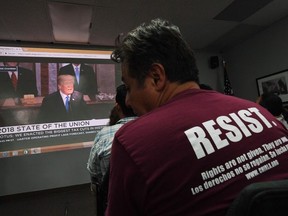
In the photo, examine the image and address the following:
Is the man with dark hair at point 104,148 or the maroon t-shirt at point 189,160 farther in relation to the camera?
the man with dark hair at point 104,148

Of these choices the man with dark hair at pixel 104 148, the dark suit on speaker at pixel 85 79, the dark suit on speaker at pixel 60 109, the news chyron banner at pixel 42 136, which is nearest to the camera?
the man with dark hair at pixel 104 148

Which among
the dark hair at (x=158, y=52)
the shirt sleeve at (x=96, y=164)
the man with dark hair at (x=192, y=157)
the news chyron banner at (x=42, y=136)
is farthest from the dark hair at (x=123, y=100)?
the news chyron banner at (x=42, y=136)

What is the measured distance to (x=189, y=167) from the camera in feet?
1.53

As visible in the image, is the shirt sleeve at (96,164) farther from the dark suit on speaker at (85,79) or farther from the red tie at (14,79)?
the red tie at (14,79)

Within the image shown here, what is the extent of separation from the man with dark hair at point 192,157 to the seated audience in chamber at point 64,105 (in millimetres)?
2576

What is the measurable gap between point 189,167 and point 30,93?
285cm

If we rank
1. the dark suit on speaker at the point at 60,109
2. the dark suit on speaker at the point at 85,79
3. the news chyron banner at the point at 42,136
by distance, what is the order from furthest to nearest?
the dark suit on speaker at the point at 85,79, the dark suit on speaker at the point at 60,109, the news chyron banner at the point at 42,136

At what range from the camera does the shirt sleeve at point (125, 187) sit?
474mm

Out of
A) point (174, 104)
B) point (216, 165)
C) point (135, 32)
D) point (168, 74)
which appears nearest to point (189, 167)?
point (216, 165)

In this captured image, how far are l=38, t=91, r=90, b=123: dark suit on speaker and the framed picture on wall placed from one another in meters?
2.56

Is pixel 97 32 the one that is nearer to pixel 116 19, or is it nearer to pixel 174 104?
pixel 116 19

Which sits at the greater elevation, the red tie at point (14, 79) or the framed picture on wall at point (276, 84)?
the red tie at point (14, 79)

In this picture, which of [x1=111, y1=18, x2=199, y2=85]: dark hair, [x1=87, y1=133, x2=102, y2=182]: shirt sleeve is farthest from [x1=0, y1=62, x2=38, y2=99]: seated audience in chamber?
[x1=111, y1=18, x2=199, y2=85]: dark hair

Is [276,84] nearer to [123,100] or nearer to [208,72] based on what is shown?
[208,72]
